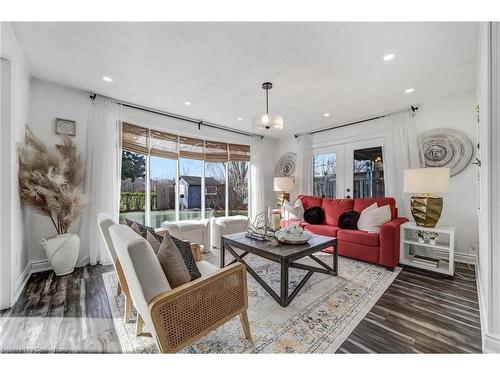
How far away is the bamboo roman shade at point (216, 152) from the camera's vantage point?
15.3 ft

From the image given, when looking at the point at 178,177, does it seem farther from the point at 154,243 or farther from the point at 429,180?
the point at 429,180

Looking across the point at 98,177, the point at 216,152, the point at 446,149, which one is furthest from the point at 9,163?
the point at 446,149

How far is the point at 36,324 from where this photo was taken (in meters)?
1.71

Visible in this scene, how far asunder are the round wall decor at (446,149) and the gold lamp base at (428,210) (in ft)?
2.67

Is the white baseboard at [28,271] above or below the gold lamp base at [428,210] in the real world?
below

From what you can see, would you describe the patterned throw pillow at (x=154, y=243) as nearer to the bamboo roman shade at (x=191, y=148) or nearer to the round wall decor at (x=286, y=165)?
the bamboo roman shade at (x=191, y=148)

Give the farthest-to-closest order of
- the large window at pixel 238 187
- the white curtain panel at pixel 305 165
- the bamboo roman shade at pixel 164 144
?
the large window at pixel 238 187 < the white curtain panel at pixel 305 165 < the bamboo roman shade at pixel 164 144

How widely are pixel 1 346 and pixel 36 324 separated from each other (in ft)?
0.78

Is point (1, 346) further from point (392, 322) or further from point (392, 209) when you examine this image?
point (392, 209)

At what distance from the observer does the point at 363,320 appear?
176cm

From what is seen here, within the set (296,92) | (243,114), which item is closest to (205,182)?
(243,114)

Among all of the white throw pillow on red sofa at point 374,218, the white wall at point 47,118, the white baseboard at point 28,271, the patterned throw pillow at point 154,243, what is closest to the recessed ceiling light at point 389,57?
the white throw pillow on red sofa at point 374,218

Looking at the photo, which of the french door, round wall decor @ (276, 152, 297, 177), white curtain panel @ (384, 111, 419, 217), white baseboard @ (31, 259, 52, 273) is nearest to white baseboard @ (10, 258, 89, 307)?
white baseboard @ (31, 259, 52, 273)

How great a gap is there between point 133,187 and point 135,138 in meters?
0.84
